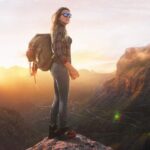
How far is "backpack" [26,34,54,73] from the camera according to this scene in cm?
1166

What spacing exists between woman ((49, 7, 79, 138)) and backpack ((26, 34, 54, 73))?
0.72 ft

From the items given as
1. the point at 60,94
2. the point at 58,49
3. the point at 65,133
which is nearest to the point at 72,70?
the point at 58,49

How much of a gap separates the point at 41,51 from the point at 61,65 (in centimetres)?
79

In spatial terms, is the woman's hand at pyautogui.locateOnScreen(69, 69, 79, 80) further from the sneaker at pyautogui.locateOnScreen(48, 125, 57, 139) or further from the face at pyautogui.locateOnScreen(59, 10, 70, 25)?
the sneaker at pyautogui.locateOnScreen(48, 125, 57, 139)

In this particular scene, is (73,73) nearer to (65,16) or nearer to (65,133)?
(65,16)

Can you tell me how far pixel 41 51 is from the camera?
38.5ft

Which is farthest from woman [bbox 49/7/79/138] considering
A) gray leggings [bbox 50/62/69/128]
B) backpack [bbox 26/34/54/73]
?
backpack [bbox 26/34/54/73]

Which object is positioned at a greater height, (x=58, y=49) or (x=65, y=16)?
(x=65, y=16)

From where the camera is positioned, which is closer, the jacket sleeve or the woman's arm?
the jacket sleeve

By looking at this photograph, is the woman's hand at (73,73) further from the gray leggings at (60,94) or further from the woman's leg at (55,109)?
the woman's leg at (55,109)

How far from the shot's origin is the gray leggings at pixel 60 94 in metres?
11.6

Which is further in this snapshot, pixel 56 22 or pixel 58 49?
pixel 56 22

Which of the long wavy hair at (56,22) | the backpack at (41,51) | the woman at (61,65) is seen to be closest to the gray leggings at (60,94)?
the woman at (61,65)

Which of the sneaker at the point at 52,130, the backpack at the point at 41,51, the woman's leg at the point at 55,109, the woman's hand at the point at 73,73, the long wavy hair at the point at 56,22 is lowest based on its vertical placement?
the sneaker at the point at 52,130
